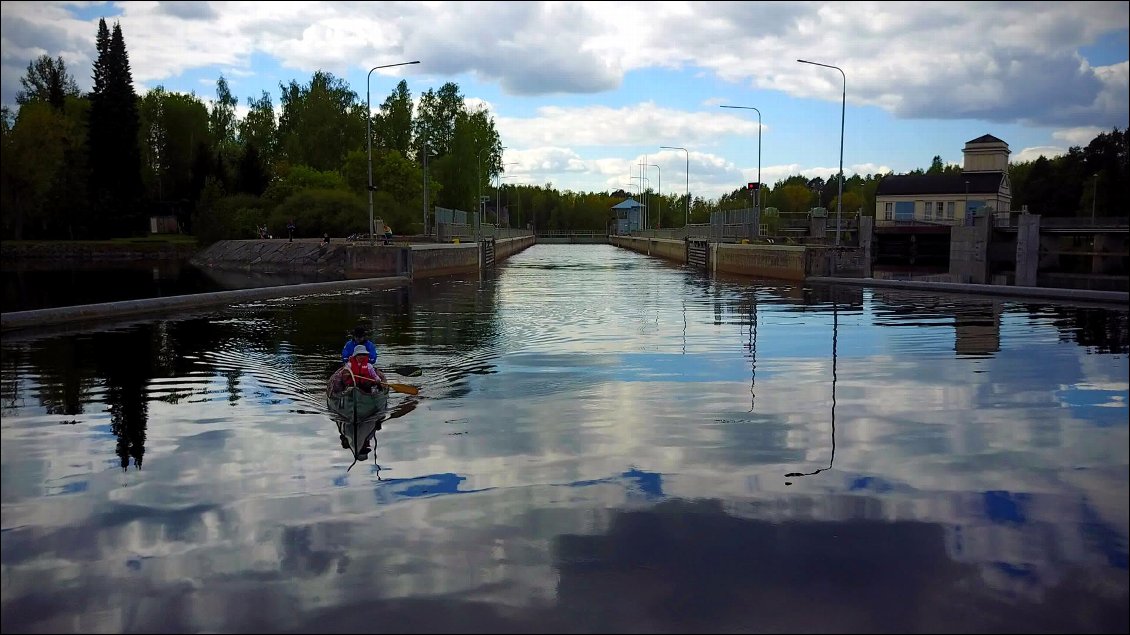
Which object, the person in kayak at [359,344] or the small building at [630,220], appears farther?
the small building at [630,220]

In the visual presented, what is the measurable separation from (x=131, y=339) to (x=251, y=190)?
251 feet

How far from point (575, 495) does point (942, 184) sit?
112 metres

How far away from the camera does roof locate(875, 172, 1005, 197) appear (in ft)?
349

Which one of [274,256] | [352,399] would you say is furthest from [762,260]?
[352,399]

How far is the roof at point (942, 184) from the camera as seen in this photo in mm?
106312

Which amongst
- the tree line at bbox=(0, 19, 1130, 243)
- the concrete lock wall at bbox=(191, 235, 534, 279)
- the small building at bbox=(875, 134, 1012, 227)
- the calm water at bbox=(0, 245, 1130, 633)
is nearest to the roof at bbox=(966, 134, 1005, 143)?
the small building at bbox=(875, 134, 1012, 227)

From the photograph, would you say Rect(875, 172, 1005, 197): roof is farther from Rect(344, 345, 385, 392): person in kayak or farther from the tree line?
Rect(344, 345, 385, 392): person in kayak

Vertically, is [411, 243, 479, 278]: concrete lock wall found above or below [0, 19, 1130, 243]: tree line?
below

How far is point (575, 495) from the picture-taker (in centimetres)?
952

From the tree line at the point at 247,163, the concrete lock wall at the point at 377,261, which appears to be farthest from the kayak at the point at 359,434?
the tree line at the point at 247,163

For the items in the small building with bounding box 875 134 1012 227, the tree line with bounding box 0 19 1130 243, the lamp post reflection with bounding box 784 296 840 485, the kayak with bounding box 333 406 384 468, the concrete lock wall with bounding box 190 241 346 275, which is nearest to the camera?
the lamp post reflection with bounding box 784 296 840 485

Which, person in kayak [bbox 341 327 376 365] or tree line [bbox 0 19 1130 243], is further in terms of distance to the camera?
tree line [bbox 0 19 1130 243]

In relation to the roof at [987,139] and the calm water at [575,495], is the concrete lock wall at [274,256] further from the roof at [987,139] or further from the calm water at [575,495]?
the roof at [987,139]

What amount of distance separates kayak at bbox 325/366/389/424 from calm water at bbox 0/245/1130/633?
0.26 metres
